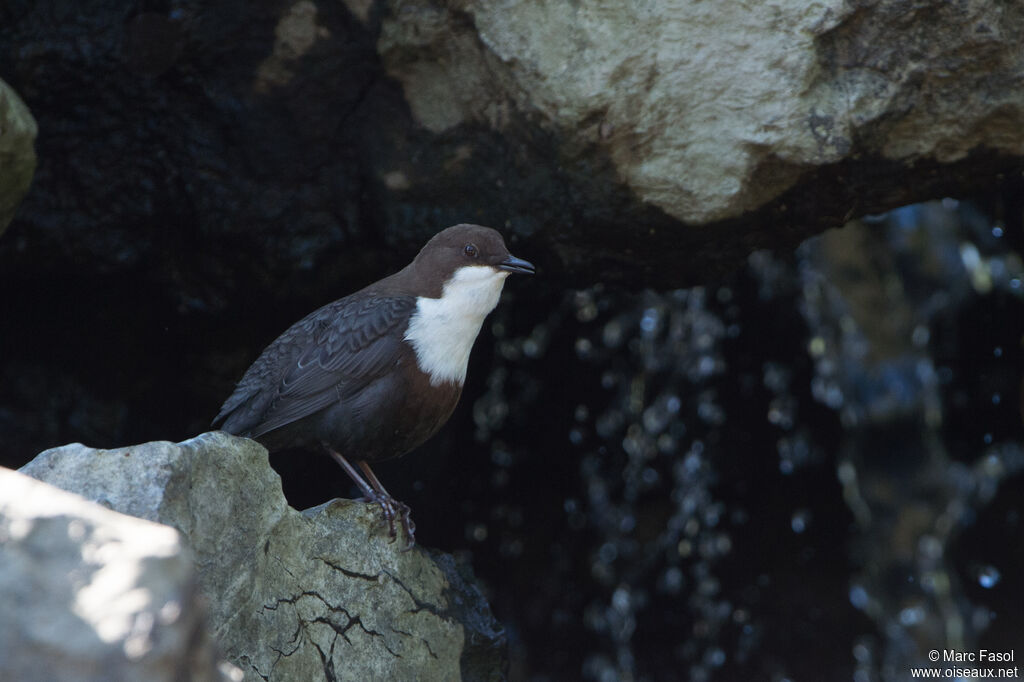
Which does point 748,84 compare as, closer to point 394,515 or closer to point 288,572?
point 394,515

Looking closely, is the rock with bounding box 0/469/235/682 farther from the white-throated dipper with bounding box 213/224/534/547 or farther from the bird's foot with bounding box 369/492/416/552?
the white-throated dipper with bounding box 213/224/534/547

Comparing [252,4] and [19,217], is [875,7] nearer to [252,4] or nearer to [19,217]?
[252,4]

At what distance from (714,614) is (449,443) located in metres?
1.66

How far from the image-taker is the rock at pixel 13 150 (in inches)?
129

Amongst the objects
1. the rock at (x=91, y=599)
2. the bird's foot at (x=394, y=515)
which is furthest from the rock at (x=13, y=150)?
the rock at (x=91, y=599)

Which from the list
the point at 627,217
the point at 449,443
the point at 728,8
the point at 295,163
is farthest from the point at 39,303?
the point at 728,8

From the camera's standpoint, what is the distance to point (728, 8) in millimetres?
3504

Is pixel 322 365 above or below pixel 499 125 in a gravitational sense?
below

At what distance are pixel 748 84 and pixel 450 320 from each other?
1.28 metres

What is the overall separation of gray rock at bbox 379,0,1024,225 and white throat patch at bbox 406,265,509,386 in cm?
66

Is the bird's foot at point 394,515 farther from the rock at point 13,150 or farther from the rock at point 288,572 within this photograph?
the rock at point 13,150

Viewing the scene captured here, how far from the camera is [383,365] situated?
3406mm

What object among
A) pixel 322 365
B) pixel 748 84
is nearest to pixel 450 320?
pixel 322 365

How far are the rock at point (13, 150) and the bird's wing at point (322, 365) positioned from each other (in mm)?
973
